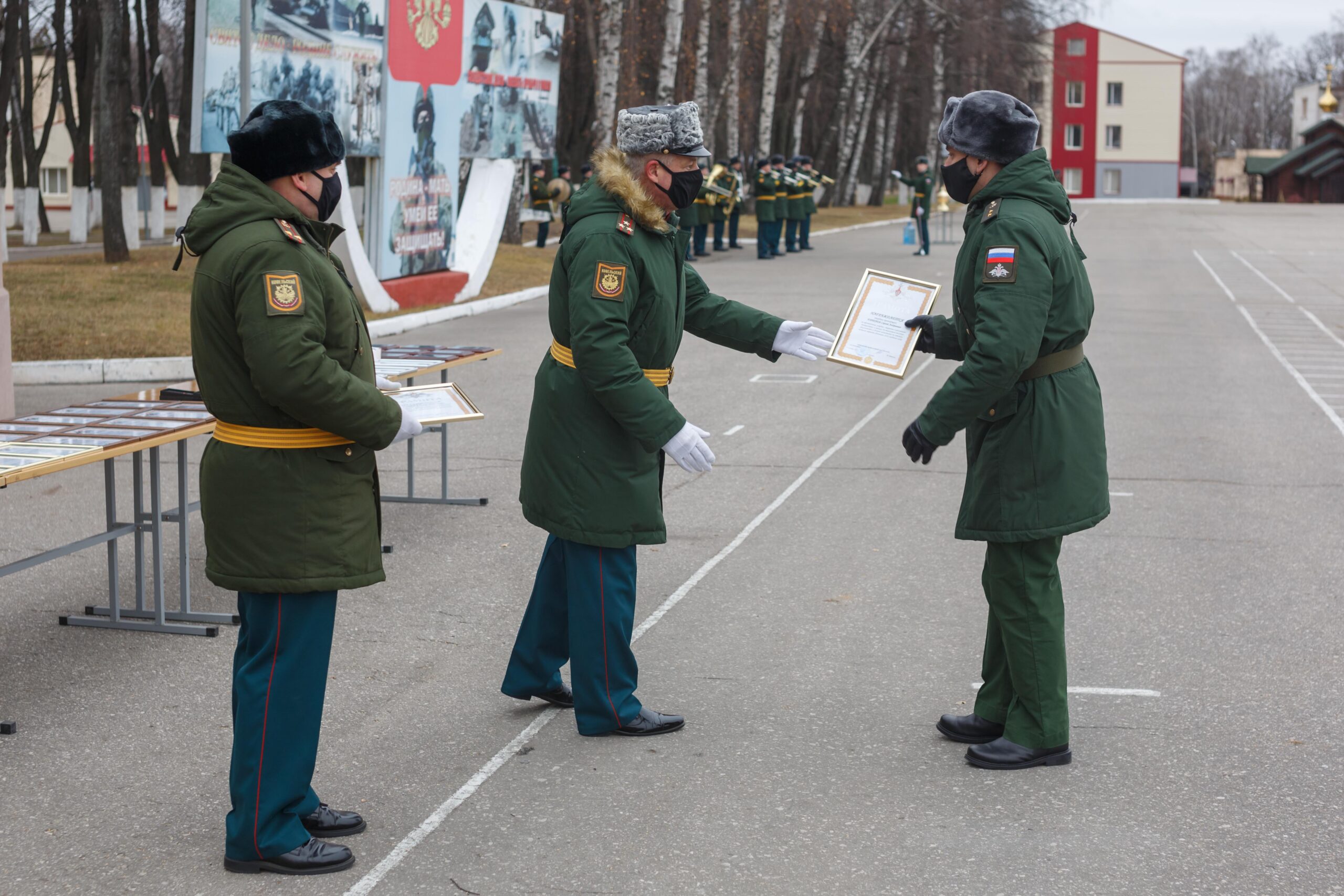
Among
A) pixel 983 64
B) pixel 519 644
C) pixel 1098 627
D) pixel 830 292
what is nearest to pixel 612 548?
pixel 519 644

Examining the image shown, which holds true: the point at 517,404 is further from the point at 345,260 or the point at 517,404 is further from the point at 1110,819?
the point at 1110,819

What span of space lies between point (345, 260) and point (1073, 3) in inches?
1733

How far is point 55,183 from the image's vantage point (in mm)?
74562

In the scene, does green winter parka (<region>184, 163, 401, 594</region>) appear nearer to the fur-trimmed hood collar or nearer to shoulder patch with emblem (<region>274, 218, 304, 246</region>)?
shoulder patch with emblem (<region>274, 218, 304, 246</region>)

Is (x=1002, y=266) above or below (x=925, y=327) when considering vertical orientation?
above

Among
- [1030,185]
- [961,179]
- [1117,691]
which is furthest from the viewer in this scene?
[1117,691]

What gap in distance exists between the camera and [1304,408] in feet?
40.1

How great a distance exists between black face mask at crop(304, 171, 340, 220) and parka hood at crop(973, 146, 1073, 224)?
190cm

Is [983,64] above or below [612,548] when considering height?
above

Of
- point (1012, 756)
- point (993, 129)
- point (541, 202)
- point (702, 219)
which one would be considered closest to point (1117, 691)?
point (1012, 756)

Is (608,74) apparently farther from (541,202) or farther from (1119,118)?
(1119,118)

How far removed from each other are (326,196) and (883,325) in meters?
2.00

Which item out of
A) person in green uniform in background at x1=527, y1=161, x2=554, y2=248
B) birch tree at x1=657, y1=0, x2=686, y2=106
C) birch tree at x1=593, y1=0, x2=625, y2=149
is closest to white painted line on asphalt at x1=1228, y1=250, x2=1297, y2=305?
birch tree at x1=657, y1=0, x2=686, y2=106

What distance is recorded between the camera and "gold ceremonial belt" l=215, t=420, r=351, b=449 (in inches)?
153
